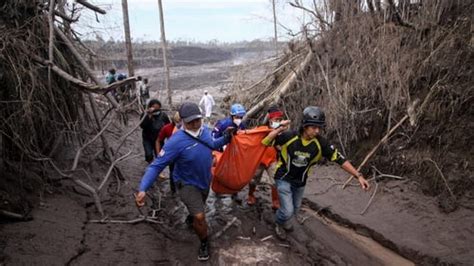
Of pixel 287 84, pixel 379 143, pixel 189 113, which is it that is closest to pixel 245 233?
pixel 189 113

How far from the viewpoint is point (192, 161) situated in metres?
4.95

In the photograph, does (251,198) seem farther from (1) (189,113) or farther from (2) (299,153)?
(1) (189,113)

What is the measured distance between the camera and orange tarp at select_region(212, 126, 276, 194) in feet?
20.1

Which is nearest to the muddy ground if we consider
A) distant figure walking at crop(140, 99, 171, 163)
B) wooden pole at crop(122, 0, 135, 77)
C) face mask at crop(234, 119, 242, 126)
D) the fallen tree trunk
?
distant figure walking at crop(140, 99, 171, 163)

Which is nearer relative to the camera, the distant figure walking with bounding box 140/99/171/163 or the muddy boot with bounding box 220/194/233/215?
the muddy boot with bounding box 220/194/233/215

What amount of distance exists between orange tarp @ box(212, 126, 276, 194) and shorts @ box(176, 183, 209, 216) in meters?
1.16

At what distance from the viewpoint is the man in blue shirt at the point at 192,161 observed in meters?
4.82

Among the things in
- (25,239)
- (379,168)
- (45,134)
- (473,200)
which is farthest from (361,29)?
(25,239)

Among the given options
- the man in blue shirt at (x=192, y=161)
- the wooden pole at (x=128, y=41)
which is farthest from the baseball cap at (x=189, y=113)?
the wooden pole at (x=128, y=41)

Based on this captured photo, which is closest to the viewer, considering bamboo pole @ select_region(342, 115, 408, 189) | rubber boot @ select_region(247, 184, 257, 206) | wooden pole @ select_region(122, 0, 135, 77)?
rubber boot @ select_region(247, 184, 257, 206)

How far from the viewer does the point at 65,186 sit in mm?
6461

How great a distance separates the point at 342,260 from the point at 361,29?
6157 millimetres

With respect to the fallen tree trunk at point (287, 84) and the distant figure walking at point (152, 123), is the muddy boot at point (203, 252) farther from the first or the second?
the fallen tree trunk at point (287, 84)

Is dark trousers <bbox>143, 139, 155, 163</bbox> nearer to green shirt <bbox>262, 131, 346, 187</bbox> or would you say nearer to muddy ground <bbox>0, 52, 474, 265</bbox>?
muddy ground <bbox>0, 52, 474, 265</bbox>
